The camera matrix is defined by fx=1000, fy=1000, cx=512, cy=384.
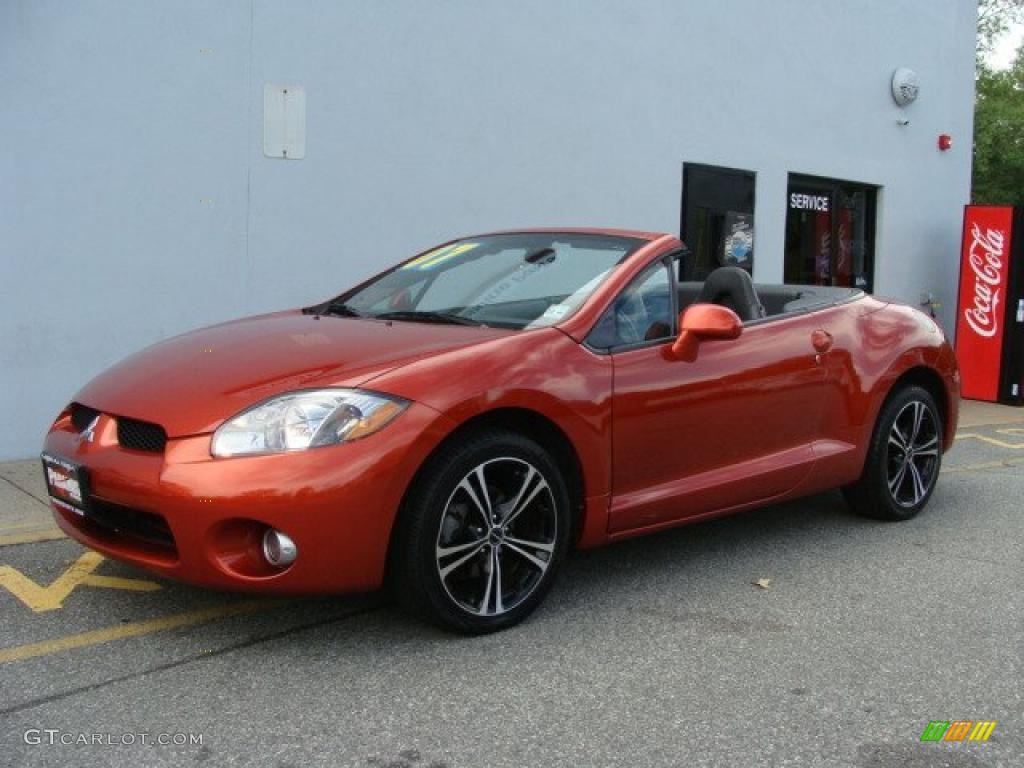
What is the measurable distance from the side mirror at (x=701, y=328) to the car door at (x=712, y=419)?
5 cm

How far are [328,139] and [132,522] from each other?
4554 millimetres

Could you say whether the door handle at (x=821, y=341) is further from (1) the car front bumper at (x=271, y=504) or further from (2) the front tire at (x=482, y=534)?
(1) the car front bumper at (x=271, y=504)

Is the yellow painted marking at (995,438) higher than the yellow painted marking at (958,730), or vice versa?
the yellow painted marking at (958,730)

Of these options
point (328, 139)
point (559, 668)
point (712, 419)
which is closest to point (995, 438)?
point (712, 419)

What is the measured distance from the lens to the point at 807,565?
451 centimetres

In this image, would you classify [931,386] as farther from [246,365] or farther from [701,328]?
[246,365]

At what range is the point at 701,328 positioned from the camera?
3965 millimetres

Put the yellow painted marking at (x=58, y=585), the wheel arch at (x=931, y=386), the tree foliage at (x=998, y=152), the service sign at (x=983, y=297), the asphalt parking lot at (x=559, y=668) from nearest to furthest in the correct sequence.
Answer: the asphalt parking lot at (x=559, y=668) < the yellow painted marking at (x=58, y=585) < the wheel arch at (x=931, y=386) < the service sign at (x=983, y=297) < the tree foliage at (x=998, y=152)

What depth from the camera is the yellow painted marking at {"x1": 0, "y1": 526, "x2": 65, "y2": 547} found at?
14.9 feet

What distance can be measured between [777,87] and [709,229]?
182 cm

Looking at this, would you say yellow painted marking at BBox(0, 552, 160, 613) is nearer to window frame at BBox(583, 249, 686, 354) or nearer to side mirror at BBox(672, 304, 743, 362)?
window frame at BBox(583, 249, 686, 354)

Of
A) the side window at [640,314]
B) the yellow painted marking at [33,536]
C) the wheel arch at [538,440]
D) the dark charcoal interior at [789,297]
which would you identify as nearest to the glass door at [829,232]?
the dark charcoal interior at [789,297]

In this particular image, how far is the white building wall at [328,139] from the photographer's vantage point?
20.4 ft

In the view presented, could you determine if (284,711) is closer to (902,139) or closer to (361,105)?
(361,105)
